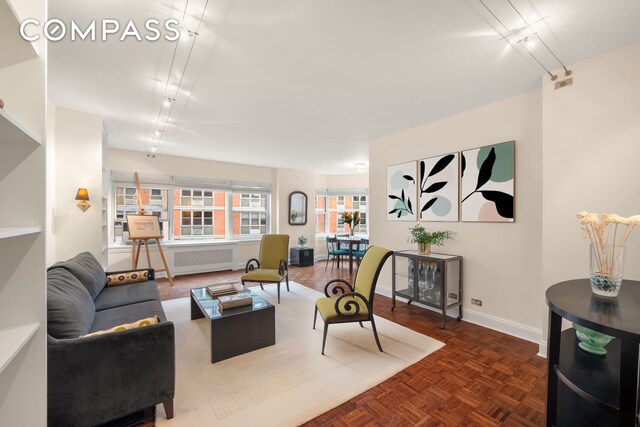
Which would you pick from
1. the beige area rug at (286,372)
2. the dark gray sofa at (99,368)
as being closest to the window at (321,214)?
the beige area rug at (286,372)

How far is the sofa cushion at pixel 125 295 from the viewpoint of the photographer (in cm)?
262

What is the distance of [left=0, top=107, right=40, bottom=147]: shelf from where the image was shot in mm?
806

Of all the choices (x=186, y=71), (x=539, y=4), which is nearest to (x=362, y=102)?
(x=539, y=4)

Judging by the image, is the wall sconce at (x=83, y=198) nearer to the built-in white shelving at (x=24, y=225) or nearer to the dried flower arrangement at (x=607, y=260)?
the built-in white shelving at (x=24, y=225)

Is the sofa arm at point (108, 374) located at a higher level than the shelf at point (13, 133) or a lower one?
lower

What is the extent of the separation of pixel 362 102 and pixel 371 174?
1.72 meters

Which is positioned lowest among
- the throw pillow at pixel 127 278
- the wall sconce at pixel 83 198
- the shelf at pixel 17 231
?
the throw pillow at pixel 127 278

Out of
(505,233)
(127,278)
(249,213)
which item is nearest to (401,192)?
(505,233)

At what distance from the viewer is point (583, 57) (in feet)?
7.00

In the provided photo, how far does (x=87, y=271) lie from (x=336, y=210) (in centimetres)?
612

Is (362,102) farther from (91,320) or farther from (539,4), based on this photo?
(91,320)

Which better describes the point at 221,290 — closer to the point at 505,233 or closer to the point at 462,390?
the point at 462,390

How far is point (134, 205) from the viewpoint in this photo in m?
5.36

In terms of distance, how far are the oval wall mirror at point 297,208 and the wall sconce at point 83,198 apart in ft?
14.3
